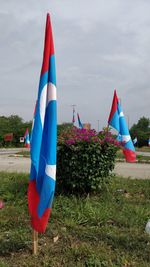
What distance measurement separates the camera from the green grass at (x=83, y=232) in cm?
352

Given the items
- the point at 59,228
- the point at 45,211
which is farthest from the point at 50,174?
the point at 59,228

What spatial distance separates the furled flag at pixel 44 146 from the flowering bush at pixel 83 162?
7.84 feet

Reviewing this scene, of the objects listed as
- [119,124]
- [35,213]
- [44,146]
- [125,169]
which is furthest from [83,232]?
[125,169]

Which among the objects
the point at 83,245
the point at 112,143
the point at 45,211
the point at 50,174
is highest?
the point at 112,143

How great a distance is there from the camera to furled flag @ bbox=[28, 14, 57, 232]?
358 centimetres

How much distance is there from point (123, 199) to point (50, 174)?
2.93 meters

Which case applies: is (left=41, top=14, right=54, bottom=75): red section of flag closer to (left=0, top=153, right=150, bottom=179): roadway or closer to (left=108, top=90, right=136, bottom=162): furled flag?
(left=108, top=90, right=136, bottom=162): furled flag

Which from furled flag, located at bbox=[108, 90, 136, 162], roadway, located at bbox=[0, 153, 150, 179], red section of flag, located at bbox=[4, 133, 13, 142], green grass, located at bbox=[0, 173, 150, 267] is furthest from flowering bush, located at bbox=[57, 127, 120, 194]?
red section of flag, located at bbox=[4, 133, 13, 142]

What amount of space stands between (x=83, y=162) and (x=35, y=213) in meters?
2.59

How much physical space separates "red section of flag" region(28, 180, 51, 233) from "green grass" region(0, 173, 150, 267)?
0.32m

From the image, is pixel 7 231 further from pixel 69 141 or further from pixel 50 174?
pixel 69 141

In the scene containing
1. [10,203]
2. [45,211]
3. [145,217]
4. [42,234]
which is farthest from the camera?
[10,203]

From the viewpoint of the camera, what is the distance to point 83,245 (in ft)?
12.7

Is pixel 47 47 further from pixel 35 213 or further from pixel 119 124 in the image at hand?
pixel 119 124
